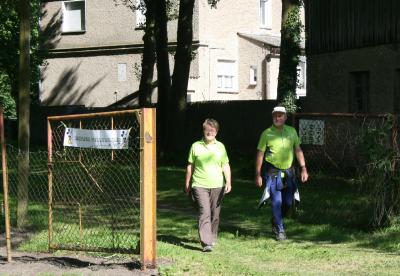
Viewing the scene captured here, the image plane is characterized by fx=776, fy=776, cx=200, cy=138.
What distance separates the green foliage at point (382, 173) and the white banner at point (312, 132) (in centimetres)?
115

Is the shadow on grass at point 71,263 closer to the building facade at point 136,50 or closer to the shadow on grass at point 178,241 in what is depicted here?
the shadow on grass at point 178,241

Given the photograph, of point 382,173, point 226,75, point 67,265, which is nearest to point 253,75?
point 226,75

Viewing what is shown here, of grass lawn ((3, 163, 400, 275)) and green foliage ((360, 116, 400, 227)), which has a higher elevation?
green foliage ((360, 116, 400, 227))

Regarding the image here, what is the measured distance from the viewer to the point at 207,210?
964 centimetres

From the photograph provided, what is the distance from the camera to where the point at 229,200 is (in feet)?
49.0

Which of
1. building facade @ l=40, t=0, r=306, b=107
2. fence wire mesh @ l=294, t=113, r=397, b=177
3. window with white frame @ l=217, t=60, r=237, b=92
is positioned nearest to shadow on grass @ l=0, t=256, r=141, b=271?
fence wire mesh @ l=294, t=113, r=397, b=177

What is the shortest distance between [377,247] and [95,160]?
149 inches

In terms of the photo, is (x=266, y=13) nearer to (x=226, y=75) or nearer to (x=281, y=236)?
(x=226, y=75)

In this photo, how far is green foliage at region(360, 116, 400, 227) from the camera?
34.9 ft

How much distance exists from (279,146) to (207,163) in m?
1.20

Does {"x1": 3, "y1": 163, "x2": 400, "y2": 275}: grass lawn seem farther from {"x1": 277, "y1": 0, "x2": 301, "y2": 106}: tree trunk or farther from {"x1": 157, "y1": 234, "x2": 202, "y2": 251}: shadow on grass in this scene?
{"x1": 277, "y1": 0, "x2": 301, "y2": 106}: tree trunk

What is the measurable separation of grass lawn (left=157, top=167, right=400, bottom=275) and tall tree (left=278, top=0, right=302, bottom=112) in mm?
4081

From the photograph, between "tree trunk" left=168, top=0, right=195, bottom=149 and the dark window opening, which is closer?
the dark window opening

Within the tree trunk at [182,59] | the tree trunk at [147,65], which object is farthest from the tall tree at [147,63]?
the tree trunk at [182,59]
